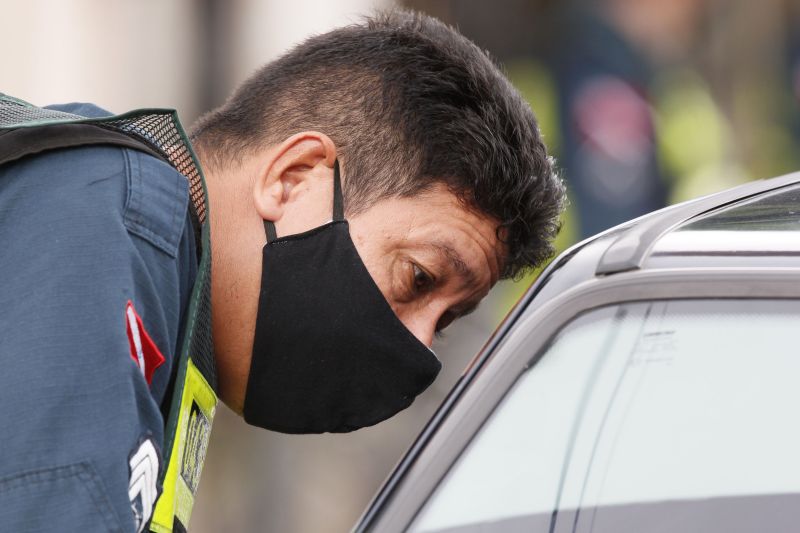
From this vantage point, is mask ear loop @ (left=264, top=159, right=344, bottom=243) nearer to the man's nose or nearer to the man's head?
the man's head

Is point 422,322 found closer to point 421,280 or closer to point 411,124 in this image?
point 421,280

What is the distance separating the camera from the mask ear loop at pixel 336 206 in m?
1.91

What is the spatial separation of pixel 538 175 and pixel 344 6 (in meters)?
3.70

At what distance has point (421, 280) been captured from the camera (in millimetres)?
1941

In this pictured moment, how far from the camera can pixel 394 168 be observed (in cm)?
196

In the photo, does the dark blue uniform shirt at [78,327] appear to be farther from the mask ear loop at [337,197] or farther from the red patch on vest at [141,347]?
the mask ear loop at [337,197]

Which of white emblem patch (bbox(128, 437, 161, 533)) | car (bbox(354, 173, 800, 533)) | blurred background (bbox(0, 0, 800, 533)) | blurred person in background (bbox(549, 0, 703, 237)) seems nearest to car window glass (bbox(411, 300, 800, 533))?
car (bbox(354, 173, 800, 533))

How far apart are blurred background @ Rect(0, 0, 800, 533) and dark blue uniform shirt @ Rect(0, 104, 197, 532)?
4054 mm

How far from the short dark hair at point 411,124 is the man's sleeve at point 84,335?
0.52 meters

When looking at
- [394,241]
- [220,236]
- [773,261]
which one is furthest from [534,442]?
[220,236]

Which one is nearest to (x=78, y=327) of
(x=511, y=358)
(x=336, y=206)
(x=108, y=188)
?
(x=108, y=188)

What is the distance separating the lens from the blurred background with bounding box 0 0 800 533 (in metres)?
5.52

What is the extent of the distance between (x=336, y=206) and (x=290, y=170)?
0.35 feet

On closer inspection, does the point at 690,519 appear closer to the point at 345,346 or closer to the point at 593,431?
the point at 593,431
